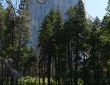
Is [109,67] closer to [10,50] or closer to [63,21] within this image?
[10,50]

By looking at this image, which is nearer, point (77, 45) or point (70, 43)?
point (77, 45)

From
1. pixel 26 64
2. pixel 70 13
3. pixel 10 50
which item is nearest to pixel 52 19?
pixel 70 13

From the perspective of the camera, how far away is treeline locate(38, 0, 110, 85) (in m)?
38.6

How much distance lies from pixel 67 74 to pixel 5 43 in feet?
A: 51.2

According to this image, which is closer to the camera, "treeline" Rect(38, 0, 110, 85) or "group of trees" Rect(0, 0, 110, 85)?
"treeline" Rect(38, 0, 110, 85)

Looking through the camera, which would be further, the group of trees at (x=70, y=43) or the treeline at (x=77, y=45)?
the group of trees at (x=70, y=43)

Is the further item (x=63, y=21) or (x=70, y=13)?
(x=63, y=21)

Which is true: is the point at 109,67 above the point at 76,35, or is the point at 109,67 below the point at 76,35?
below

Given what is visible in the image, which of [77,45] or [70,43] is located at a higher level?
[70,43]

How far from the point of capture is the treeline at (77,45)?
1521 inches

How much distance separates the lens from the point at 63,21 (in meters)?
48.3

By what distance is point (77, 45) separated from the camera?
41.9 metres

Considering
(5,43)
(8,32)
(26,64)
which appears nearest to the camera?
(8,32)

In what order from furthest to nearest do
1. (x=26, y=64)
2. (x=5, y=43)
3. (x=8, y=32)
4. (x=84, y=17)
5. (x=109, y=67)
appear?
(x=26, y=64)
(x=5, y=43)
(x=8, y=32)
(x=84, y=17)
(x=109, y=67)
